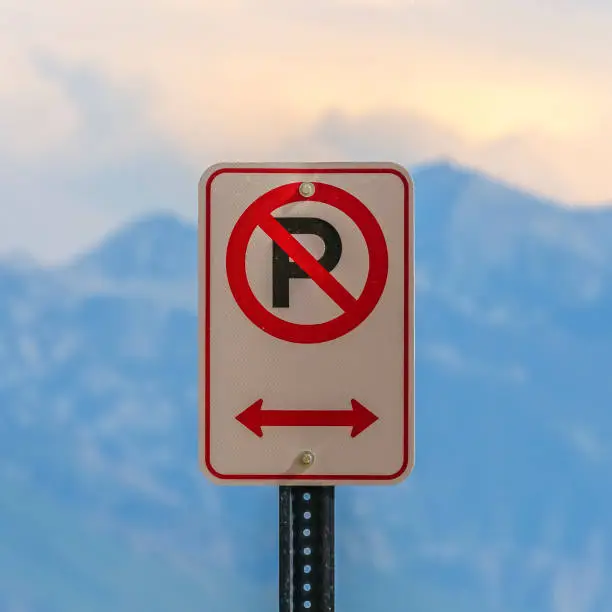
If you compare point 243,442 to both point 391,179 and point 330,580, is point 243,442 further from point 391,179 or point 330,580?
point 391,179

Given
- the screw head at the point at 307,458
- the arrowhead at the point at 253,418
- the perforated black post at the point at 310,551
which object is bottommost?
the perforated black post at the point at 310,551

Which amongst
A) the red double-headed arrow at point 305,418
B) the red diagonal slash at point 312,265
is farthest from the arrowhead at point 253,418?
the red diagonal slash at point 312,265

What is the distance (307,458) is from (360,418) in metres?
0.06

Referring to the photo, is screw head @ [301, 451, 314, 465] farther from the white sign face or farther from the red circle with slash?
the red circle with slash

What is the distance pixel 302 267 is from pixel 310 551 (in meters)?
0.28

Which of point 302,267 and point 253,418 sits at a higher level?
point 302,267

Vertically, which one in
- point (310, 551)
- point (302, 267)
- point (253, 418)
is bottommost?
point (310, 551)

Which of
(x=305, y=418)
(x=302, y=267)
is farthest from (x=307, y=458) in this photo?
(x=302, y=267)

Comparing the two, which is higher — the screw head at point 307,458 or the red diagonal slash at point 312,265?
the red diagonal slash at point 312,265

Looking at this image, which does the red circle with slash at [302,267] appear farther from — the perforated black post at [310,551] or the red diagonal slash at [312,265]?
the perforated black post at [310,551]

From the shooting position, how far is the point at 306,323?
85 cm

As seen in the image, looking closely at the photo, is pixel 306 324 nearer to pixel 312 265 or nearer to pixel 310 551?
pixel 312 265

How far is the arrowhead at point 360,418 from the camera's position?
33.2 inches

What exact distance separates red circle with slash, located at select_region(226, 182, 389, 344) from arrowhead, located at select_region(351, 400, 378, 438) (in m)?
0.07
